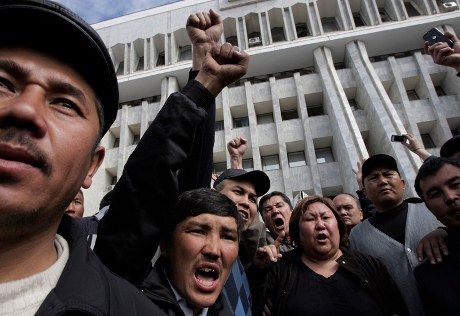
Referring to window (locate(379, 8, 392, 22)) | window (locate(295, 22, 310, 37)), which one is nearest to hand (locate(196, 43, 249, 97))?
window (locate(295, 22, 310, 37))

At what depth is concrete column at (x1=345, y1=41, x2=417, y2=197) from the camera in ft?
36.5

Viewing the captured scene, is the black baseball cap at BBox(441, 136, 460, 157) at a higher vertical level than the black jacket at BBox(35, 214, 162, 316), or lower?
higher

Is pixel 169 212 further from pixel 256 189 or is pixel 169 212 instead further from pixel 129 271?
pixel 256 189

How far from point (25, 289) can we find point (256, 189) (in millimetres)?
2856

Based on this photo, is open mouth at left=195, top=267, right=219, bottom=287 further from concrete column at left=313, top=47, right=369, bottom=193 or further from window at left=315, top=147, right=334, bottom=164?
window at left=315, top=147, right=334, bottom=164

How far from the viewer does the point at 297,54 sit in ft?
54.4

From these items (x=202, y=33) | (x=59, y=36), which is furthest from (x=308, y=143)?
(x=59, y=36)

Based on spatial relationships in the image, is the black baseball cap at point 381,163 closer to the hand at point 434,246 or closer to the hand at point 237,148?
the hand at point 434,246

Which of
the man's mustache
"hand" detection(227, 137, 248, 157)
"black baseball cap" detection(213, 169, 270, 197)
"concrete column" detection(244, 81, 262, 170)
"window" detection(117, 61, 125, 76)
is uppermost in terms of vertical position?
"window" detection(117, 61, 125, 76)

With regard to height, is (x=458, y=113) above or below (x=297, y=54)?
below

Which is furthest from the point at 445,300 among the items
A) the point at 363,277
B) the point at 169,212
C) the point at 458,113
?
the point at 458,113

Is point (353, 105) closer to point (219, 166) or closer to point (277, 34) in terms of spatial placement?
point (277, 34)

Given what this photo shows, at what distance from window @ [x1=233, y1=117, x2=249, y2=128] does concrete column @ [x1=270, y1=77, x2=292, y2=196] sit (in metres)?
1.97

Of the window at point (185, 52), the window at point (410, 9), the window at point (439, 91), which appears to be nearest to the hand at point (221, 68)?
the window at point (439, 91)
